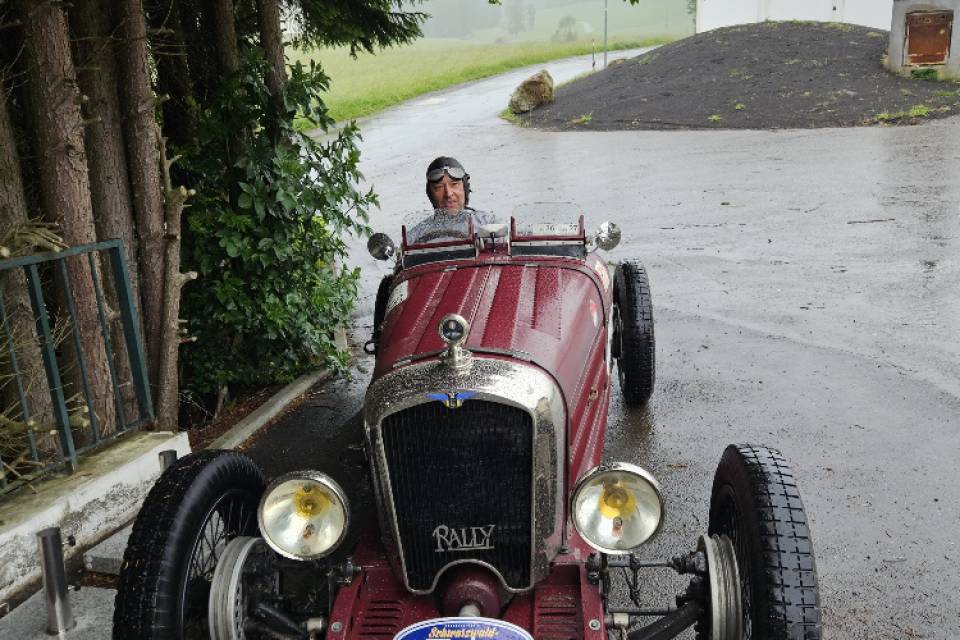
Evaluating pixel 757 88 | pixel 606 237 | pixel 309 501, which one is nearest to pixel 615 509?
pixel 309 501

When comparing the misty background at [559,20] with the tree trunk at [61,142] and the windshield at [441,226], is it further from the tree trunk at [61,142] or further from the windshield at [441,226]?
the tree trunk at [61,142]

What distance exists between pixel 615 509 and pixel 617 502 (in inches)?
1.0

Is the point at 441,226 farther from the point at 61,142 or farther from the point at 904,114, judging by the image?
the point at 904,114

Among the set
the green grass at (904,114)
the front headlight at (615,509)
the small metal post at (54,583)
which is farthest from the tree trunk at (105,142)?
A: the green grass at (904,114)

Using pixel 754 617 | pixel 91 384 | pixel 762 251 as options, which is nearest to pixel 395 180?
pixel 762 251

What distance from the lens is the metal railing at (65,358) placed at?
3.99m

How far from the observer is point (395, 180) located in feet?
51.6

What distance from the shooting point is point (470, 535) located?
115 inches

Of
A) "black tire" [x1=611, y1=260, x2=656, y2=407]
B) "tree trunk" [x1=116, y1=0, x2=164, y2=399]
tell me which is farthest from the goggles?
"tree trunk" [x1=116, y1=0, x2=164, y2=399]

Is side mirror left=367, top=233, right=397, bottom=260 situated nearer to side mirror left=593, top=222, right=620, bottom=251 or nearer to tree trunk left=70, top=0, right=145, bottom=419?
side mirror left=593, top=222, right=620, bottom=251

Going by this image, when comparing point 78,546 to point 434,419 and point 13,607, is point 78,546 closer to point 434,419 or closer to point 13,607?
point 13,607

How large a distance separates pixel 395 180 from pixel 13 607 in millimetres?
12656

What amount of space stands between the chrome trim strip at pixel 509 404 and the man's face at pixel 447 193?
7.63ft

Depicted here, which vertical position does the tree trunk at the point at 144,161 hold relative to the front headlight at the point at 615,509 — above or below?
above
